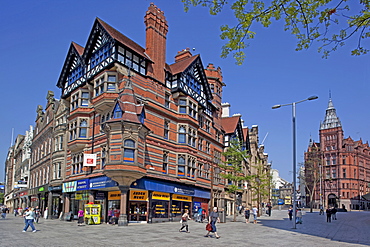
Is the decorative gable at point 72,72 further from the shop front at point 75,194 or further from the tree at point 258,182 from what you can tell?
the tree at point 258,182

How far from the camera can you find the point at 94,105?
31.7m

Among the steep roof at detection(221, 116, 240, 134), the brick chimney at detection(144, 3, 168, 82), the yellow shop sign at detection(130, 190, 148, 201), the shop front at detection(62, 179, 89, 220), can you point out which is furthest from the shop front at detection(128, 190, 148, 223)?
the steep roof at detection(221, 116, 240, 134)

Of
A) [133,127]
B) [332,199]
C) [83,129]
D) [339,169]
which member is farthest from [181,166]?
[339,169]

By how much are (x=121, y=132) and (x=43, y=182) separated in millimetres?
21078

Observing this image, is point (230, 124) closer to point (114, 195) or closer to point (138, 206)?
point (138, 206)

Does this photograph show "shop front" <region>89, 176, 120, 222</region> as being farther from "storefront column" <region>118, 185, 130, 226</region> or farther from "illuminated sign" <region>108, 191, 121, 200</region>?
"storefront column" <region>118, 185, 130, 226</region>

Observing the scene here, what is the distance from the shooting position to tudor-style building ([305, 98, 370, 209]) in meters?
105

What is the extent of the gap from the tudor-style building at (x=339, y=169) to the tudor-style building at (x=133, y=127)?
76.0 meters

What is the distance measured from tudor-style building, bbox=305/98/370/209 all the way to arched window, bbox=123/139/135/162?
84675 millimetres

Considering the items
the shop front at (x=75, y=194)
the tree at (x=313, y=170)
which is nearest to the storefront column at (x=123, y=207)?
the shop front at (x=75, y=194)

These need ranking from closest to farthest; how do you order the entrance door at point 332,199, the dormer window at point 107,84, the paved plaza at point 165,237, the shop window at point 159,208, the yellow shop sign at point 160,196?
the paved plaza at point 165,237 → the dormer window at point 107,84 → the yellow shop sign at point 160,196 → the shop window at point 159,208 → the entrance door at point 332,199

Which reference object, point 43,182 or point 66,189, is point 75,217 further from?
point 43,182

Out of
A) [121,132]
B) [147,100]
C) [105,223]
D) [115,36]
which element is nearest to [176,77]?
[147,100]

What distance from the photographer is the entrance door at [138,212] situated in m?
30.0
